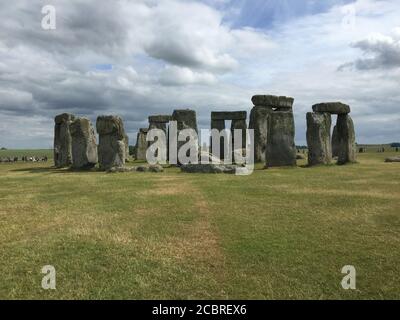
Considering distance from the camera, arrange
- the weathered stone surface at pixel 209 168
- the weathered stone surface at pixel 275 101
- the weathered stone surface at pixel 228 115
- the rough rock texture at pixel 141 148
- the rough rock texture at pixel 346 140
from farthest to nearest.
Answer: the rough rock texture at pixel 141 148 → the weathered stone surface at pixel 228 115 → the weathered stone surface at pixel 275 101 → the rough rock texture at pixel 346 140 → the weathered stone surface at pixel 209 168

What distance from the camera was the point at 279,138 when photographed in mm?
25688

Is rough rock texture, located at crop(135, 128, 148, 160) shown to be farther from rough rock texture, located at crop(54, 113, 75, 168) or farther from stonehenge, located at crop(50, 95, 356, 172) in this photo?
rough rock texture, located at crop(54, 113, 75, 168)

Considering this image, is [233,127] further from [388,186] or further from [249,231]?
[249,231]

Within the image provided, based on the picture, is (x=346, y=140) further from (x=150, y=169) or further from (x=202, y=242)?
(x=202, y=242)

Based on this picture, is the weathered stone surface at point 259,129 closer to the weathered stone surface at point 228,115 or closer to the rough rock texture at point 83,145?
the weathered stone surface at point 228,115

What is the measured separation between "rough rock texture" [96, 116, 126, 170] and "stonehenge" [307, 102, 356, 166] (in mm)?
11542

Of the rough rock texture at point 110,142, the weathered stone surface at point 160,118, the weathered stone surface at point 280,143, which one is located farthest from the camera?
the weathered stone surface at point 160,118

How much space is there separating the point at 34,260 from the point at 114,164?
60.1 ft

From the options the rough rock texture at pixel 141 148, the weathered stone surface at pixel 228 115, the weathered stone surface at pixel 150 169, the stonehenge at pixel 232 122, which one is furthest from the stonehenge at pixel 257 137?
the rough rock texture at pixel 141 148

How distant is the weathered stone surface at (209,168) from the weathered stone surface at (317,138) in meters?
6.69

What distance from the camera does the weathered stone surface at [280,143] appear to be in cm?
2559

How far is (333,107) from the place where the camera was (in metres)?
28.3

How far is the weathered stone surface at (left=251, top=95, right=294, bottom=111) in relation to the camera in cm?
2973
